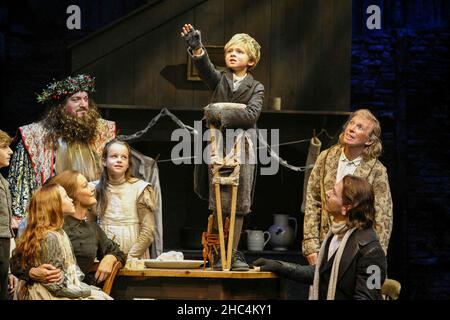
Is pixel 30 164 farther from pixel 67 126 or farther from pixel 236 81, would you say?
pixel 236 81

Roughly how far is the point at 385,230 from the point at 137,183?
1740mm

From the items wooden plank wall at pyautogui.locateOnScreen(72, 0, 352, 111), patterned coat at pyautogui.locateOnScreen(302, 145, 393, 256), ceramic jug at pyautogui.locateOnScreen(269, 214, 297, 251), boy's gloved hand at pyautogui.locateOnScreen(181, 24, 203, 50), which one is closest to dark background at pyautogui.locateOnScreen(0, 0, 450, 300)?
ceramic jug at pyautogui.locateOnScreen(269, 214, 297, 251)

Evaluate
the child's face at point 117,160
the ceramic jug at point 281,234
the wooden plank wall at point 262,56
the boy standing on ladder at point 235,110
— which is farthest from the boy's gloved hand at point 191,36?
the ceramic jug at point 281,234

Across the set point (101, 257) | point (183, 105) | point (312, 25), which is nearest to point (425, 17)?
point (312, 25)

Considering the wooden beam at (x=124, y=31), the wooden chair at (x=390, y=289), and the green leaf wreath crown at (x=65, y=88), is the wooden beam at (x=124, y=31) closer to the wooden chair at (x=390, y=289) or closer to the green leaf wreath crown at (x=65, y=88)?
the green leaf wreath crown at (x=65, y=88)

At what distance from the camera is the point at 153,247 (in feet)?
24.9

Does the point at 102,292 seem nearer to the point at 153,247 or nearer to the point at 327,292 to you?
the point at 327,292

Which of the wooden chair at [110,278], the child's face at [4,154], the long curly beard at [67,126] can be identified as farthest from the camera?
the long curly beard at [67,126]

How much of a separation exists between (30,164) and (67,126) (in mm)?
393

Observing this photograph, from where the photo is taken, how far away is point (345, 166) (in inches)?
264

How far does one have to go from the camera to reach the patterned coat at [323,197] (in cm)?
649

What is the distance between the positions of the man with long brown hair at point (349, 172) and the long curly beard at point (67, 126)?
192 centimetres

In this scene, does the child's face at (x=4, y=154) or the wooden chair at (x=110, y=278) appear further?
the child's face at (x=4, y=154)

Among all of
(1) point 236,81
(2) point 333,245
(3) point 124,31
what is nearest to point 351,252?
(2) point 333,245
